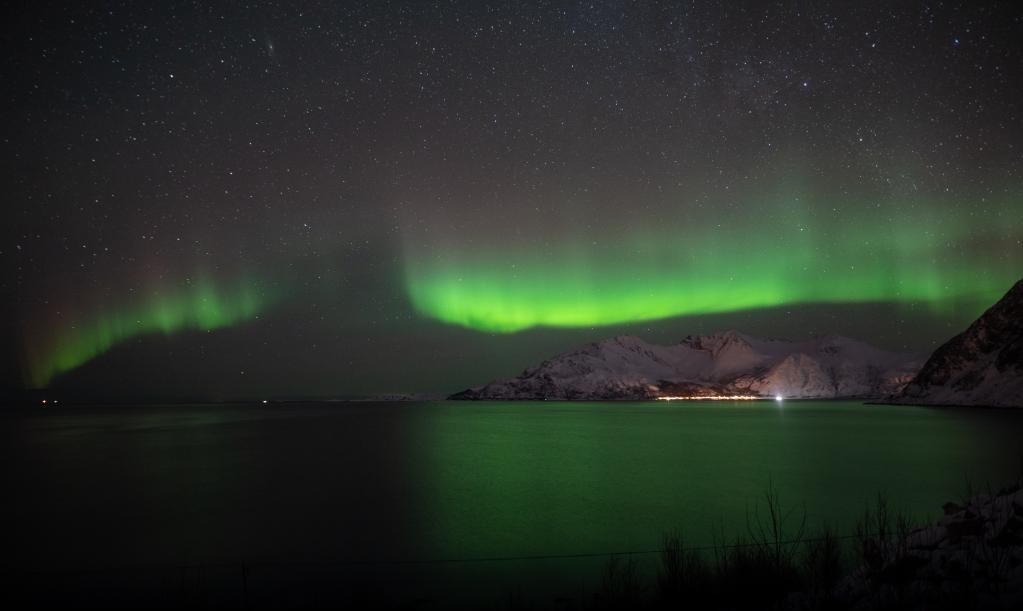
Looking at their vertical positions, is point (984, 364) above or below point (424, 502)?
below

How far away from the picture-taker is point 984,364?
512 ft

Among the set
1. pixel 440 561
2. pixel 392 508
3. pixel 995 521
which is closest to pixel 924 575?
pixel 995 521

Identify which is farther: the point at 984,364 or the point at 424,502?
the point at 984,364

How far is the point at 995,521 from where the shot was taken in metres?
10.3

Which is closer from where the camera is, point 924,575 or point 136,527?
point 924,575

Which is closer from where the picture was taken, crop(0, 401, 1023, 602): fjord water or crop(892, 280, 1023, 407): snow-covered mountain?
crop(0, 401, 1023, 602): fjord water

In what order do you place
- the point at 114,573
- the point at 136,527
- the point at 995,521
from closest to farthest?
the point at 995,521 < the point at 114,573 < the point at 136,527

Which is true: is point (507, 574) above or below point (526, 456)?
above

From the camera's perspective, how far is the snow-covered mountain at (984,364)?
459 feet

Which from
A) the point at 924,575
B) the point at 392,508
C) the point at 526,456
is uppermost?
the point at 924,575

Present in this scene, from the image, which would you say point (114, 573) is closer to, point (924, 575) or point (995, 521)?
point (924, 575)

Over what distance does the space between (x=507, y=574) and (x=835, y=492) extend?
71.0 feet

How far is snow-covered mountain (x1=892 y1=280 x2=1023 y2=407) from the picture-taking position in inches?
5511

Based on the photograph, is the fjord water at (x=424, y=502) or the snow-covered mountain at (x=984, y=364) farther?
the snow-covered mountain at (x=984, y=364)
